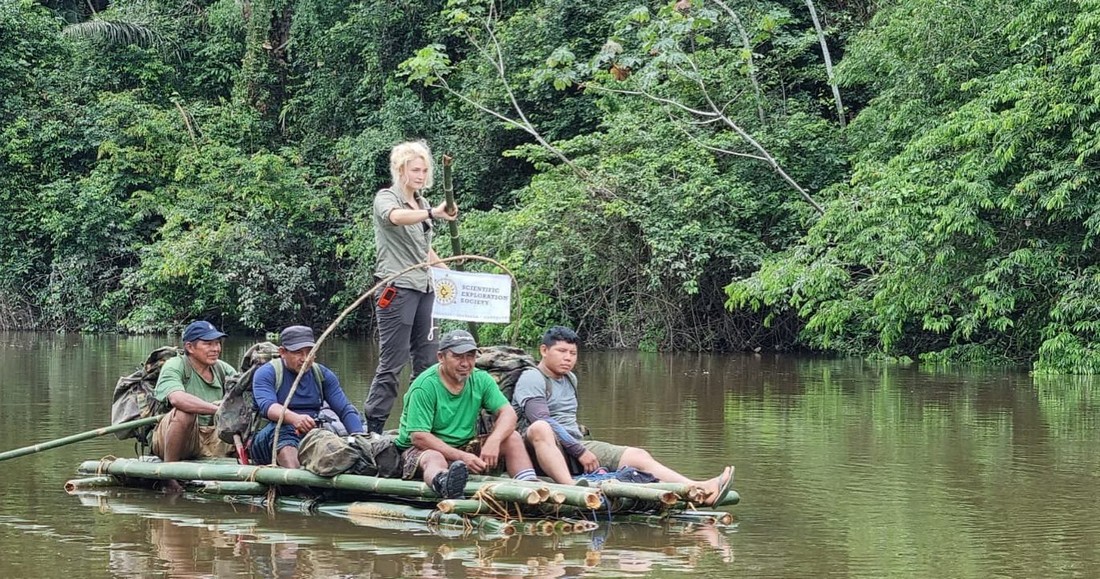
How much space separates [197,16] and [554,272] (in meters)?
17.3

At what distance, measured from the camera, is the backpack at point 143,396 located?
364 inches

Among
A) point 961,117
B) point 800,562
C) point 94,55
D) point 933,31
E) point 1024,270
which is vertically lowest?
point 800,562

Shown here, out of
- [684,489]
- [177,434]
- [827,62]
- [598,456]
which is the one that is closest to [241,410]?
[177,434]

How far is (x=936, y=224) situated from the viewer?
65.5 feet

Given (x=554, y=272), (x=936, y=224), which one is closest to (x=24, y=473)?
(x=936, y=224)

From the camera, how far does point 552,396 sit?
8.44 m

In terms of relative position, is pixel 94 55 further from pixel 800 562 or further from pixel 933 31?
pixel 800 562

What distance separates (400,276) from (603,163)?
16.7 meters

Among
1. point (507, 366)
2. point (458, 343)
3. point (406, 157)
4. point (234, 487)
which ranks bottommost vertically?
point (234, 487)

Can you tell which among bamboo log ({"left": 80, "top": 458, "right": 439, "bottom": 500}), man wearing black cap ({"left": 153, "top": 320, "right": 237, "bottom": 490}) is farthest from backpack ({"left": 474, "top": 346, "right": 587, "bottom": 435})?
man wearing black cap ({"left": 153, "top": 320, "right": 237, "bottom": 490})

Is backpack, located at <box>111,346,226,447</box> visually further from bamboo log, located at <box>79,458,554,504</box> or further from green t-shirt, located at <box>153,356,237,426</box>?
bamboo log, located at <box>79,458,554,504</box>

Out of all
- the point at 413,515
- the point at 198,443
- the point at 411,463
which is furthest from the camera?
the point at 198,443

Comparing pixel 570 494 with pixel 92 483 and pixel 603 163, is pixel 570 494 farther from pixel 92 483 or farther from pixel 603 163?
pixel 603 163

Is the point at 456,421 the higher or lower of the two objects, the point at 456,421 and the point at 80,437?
the higher
